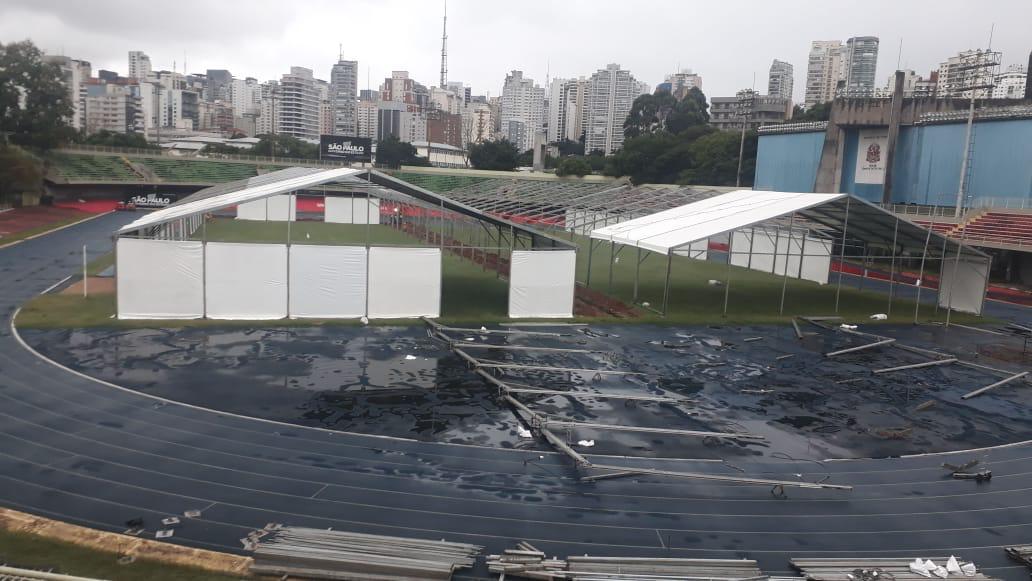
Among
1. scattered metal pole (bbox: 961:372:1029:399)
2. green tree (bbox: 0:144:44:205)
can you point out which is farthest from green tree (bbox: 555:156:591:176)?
scattered metal pole (bbox: 961:372:1029:399)

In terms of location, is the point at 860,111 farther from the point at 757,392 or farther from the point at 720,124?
the point at 720,124

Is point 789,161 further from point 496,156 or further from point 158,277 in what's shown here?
point 158,277

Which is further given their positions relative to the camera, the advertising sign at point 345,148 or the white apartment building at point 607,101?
the white apartment building at point 607,101

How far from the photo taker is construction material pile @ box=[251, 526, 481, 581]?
319 inches

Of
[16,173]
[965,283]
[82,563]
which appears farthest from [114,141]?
[82,563]

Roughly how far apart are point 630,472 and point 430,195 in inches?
531

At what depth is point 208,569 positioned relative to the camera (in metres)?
8.10

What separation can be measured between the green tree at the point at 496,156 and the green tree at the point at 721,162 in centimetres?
2597

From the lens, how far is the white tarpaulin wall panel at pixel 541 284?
2273 cm

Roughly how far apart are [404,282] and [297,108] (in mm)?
177391

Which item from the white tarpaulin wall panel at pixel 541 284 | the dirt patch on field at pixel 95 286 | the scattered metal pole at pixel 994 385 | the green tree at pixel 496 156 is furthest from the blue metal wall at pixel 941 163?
the dirt patch on field at pixel 95 286

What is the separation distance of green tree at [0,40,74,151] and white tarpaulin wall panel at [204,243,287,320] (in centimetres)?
4346

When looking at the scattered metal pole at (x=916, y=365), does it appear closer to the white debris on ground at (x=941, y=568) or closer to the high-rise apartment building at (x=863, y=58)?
the white debris on ground at (x=941, y=568)

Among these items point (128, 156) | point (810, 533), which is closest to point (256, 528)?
point (810, 533)
